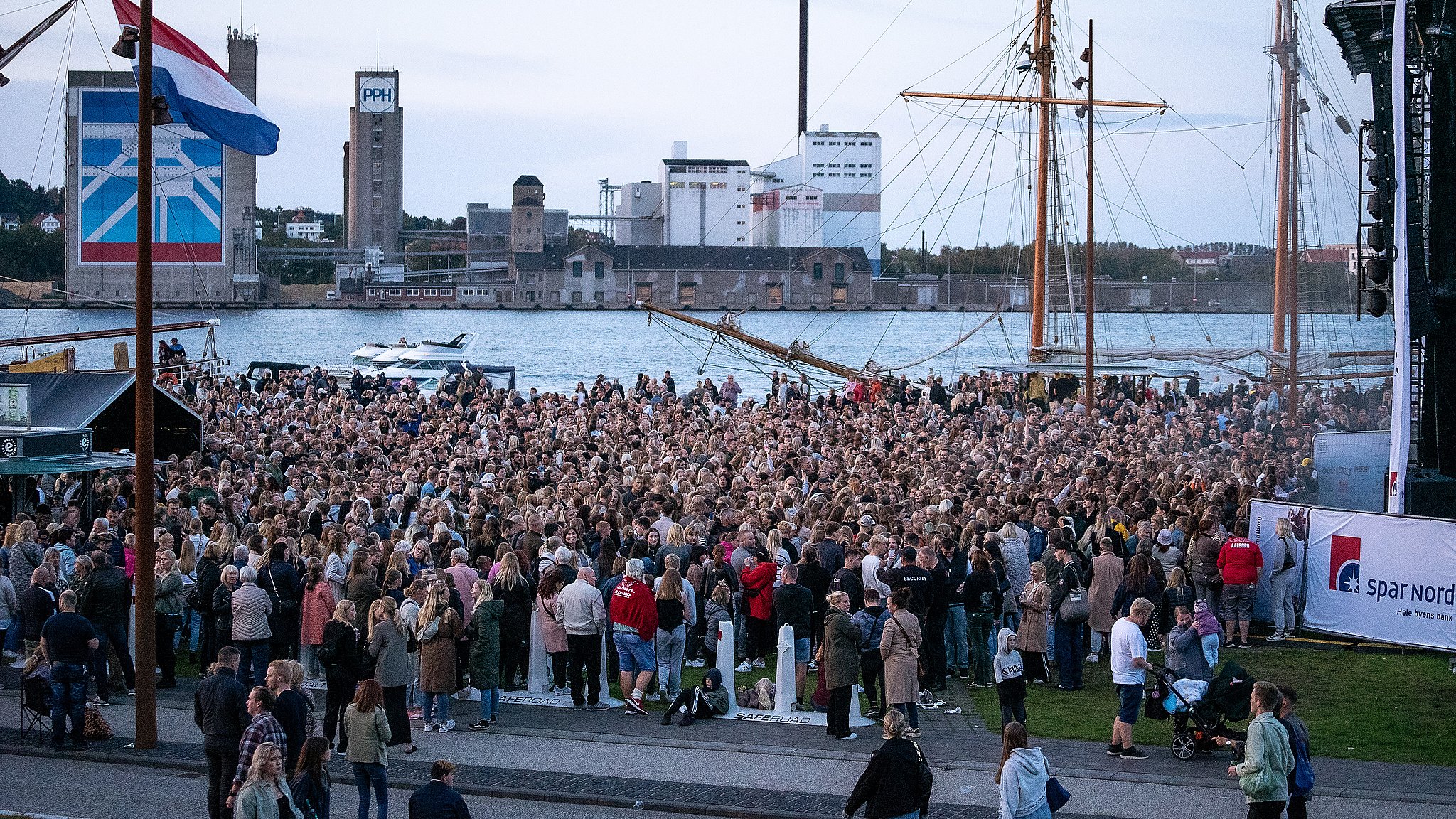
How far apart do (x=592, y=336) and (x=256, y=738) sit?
12750cm

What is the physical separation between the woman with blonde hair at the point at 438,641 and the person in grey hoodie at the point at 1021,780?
5.06 m

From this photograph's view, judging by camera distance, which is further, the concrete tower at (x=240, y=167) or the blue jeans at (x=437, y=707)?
the concrete tower at (x=240, y=167)

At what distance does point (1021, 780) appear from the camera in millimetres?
7562

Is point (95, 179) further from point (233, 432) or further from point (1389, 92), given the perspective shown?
point (1389, 92)

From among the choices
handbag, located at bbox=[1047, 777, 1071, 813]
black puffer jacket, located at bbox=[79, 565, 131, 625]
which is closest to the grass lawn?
handbag, located at bbox=[1047, 777, 1071, 813]

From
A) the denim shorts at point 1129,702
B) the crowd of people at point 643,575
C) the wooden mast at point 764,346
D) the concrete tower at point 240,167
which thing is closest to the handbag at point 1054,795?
the crowd of people at point 643,575

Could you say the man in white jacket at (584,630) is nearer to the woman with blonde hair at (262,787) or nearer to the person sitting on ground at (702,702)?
the person sitting on ground at (702,702)

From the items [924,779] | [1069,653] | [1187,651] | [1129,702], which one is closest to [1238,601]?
[1069,653]

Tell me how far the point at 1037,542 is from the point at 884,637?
4081 millimetres

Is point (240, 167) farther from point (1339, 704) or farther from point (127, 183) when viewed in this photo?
point (1339, 704)

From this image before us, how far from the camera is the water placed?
3703 inches

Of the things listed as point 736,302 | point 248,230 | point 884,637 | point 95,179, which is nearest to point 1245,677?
point 884,637

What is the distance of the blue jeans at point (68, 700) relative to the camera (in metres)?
10.9

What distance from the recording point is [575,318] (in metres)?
162
